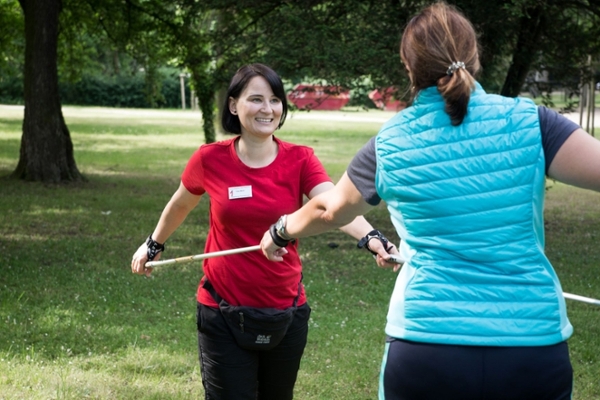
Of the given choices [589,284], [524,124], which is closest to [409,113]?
[524,124]

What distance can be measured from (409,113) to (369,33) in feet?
32.3

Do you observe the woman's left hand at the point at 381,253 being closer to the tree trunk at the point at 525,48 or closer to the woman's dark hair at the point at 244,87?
the woman's dark hair at the point at 244,87

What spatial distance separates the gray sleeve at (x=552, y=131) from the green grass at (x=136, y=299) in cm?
393

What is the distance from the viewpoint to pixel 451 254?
2.51 metres

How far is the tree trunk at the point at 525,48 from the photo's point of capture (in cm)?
1263

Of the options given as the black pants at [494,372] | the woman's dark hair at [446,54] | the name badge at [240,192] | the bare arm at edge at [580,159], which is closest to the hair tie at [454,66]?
the woman's dark hair at [446,54]

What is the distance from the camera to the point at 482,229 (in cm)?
247

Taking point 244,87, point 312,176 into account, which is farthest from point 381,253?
point 244,87

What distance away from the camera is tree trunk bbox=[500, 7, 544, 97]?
12633 mm

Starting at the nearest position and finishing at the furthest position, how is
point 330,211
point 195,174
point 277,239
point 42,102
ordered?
point 330,211, point 277,239, point 195,174, point 42,102

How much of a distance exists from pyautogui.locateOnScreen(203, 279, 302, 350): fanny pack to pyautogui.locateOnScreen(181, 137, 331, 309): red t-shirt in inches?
1.8

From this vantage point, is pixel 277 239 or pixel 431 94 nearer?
pixel 431 94

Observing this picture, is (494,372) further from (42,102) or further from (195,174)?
(42,102)

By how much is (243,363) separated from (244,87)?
1.34 metres
